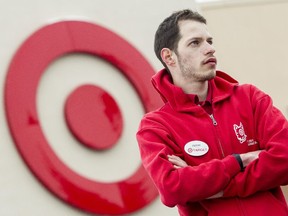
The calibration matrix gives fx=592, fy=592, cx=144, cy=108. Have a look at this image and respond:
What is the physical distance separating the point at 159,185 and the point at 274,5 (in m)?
5.19

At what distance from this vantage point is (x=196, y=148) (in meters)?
2.06

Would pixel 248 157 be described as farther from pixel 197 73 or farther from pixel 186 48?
pixel 186 48

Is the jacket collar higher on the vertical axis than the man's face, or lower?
lower

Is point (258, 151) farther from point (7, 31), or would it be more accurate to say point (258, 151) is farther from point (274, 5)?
point (274, 5)

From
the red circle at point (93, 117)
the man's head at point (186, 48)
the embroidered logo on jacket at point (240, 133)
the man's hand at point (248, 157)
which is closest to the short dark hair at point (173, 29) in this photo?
the man's head at point (186, 48)

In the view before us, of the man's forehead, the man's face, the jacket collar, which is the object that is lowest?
the jacket collar

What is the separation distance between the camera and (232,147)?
2084 mm

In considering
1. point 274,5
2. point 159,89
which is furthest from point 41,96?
point 274,5

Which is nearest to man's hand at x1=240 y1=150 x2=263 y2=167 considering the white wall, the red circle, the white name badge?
the white name badge

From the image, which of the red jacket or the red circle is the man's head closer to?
the red jacket

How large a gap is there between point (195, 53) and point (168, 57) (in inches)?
5.9

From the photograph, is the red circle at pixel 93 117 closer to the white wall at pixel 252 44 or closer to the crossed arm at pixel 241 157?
the white wall at pixel 252 44

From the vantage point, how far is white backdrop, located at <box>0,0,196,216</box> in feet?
13.8

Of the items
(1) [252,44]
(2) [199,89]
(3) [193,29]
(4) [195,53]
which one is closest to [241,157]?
(2) [199,89]
